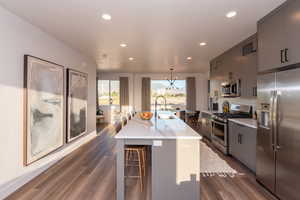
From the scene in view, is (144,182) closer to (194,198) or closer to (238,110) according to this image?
(194,198)

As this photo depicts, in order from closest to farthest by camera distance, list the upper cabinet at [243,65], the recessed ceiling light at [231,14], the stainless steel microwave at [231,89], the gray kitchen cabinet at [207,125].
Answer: the recessed ceiling light at [231,14] → the upper cabinet at [243,65] → the stainless steel microwave at [231,89] → the gray kitchen cabinet at [207,125]

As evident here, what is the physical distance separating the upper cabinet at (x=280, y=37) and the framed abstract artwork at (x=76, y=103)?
409 cm

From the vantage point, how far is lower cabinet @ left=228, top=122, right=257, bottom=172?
2771 mm

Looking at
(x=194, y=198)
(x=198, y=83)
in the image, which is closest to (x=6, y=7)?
(x=194, y=198)

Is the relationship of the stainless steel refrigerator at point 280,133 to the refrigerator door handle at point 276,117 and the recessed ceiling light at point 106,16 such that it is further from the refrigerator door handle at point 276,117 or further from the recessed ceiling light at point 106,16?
the recessed ceiling light at point 106,16

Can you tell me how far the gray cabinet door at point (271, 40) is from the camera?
206 centimetres

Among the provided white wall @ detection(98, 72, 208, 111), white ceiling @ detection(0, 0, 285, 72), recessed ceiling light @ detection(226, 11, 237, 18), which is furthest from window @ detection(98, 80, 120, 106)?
recessed ceiling light @ detection(226, 11, 237, 18)

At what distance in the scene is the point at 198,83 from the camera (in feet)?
28.3

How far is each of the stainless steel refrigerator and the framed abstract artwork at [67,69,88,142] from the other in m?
4.05

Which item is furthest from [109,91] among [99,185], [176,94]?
[99,185]

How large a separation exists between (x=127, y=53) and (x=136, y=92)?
13.9 feet

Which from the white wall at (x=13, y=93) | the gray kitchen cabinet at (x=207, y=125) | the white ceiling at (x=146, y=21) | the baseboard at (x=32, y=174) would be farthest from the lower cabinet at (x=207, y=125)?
the white wall at (x=13, y=93)

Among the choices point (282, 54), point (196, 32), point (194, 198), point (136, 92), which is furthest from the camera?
point (136, 92)

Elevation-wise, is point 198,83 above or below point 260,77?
above
